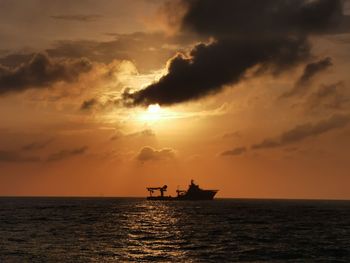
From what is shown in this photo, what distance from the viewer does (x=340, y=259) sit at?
58781 mm

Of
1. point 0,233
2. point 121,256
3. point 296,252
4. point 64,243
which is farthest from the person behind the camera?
point 0,233

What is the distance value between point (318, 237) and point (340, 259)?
23.7 meters

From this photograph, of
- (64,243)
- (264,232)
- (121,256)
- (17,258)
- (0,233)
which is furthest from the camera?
(264,232)

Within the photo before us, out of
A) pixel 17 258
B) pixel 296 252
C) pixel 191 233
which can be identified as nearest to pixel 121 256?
pixel 17 258

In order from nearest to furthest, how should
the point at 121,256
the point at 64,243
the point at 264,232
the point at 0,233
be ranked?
the point at 121,256 → the point at 64,243 → the point at 0,233 → the point at 264,232

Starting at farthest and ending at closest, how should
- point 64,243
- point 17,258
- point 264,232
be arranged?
point 264,232, point 64,243, point 17,258

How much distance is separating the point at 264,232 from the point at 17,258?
46.6 metres

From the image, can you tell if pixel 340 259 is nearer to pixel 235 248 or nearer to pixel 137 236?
pixel 235 248

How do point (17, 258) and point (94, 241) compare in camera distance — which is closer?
point (17, 258)

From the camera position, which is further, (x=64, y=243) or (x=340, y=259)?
Answer: (x=64, y=243)

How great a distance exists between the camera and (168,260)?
56.9m

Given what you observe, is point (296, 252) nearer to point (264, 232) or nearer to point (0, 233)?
point (264, 232)

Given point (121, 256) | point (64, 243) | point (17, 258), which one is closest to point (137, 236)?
point (64, 243)

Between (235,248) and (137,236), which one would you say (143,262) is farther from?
(137,236)
